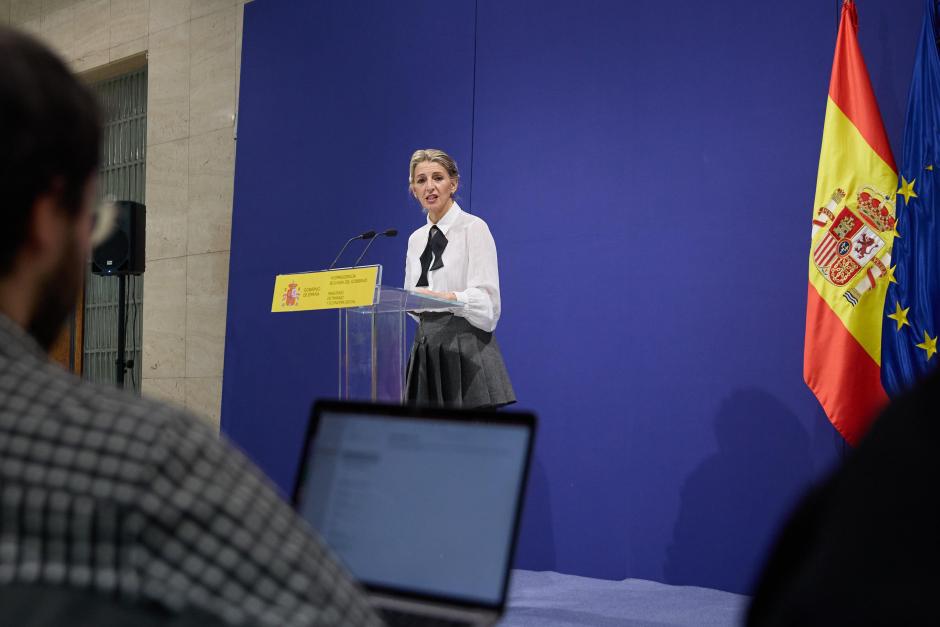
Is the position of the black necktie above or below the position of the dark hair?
above

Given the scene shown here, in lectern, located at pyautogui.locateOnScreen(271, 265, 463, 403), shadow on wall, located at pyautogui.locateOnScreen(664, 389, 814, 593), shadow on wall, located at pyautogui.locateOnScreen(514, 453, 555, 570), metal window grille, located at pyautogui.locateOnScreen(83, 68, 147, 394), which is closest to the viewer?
lectern, located at pyautogui.locateOnScreen(271, 265, 463, 403)

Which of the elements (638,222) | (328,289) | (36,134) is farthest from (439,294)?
(36,134)

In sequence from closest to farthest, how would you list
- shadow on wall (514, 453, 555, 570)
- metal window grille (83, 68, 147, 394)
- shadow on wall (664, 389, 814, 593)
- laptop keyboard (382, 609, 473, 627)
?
laptop keyboard (382, 609, 473, 627) < shadow on wall (664, 389, 814, 593) < shadow on wall (514, 453, 555, 570) < metal window grille (83, 68, 147, 394)

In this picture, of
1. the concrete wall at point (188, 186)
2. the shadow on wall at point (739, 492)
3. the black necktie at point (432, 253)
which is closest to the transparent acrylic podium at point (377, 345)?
the black necktie at point (432, 253)

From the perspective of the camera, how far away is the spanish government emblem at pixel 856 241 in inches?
126

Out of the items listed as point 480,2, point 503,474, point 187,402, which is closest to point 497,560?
point 503,474

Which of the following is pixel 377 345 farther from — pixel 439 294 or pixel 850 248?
pixel 850 248

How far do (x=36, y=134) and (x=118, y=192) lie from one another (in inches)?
276

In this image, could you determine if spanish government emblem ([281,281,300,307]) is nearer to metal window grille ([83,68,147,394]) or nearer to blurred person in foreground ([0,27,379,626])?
blurred person in foreground ([0,27,379,626])

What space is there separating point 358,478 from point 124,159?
262 inches

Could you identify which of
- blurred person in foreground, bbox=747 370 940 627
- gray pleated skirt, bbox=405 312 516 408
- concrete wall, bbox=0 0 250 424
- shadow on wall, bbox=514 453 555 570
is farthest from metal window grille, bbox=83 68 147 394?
blurred person in foreground, bbox=747 370 940 627

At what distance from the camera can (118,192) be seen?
7.11 metres

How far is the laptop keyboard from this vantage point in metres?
0.89

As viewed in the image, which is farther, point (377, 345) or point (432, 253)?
point (432, 253)
